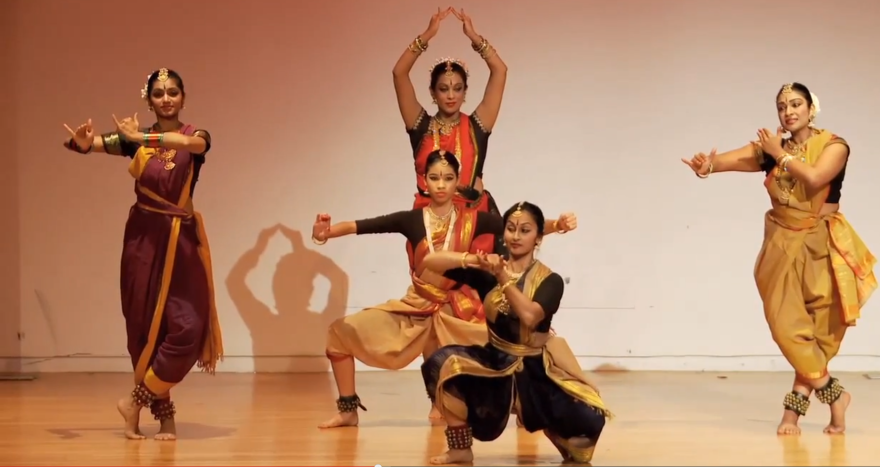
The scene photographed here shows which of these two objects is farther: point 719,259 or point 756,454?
point 719,259

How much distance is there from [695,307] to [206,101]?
102 inches

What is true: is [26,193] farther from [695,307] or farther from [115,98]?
[695,307]

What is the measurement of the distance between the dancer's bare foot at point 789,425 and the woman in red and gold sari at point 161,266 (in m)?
2.02

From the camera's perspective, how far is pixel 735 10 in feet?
19.7

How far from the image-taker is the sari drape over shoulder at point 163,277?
13.8 feet

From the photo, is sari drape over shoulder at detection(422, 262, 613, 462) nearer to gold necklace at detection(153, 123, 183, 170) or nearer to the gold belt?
the gold belt

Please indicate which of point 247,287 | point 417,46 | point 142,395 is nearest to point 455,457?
point 142,395

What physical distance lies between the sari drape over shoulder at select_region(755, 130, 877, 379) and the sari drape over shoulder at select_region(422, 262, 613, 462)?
104cm

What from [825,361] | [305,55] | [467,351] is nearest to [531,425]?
[467,351]

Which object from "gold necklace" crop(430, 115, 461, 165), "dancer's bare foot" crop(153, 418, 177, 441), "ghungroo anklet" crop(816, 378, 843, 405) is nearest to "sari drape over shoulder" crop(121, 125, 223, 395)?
"dancer's bare foot" crop(153, 418, 177, 441)

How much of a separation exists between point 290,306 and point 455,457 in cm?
260

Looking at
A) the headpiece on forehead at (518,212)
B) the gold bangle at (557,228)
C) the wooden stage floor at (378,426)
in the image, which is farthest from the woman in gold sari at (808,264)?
the headpiece on forehead at (518,212)

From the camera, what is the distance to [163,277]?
4.24 meters

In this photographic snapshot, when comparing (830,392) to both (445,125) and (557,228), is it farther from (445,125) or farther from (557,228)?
(445,125)
